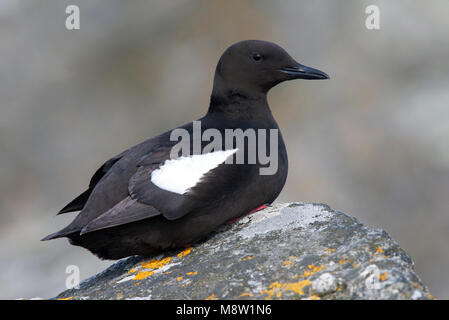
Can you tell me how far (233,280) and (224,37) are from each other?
805 cm

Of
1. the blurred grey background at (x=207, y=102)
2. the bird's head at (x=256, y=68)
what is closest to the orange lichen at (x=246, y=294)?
the bird's head at (x=256, y=68)

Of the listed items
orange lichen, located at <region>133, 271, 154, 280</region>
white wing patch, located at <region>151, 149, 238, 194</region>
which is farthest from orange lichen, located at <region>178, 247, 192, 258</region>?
white wing patch, located at <region>151, 149, 238, 194</region>

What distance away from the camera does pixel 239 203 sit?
4.68 m

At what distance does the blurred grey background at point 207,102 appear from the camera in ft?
31.5

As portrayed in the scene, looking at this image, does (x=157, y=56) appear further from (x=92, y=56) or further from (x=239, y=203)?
(x=239, y=203)

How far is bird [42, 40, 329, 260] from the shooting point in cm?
454

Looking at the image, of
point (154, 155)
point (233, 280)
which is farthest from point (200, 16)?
point (233, 280)

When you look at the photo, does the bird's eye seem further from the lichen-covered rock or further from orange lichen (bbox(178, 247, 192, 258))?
orange lichen (bbox(178, 247, 192, 258))

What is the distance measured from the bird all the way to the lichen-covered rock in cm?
14

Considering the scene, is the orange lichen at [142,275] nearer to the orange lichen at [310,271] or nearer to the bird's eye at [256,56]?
the orange lichen at [310,271]

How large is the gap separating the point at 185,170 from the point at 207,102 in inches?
254

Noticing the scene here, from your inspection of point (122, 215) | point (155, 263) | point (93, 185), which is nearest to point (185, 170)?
point (122, 215)

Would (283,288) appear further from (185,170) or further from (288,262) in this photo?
(185,170)

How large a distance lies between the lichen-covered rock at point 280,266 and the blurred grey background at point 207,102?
4.61 metres
